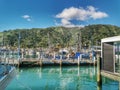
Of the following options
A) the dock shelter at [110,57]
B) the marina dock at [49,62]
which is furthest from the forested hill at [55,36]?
the dock shelter at [110,57]

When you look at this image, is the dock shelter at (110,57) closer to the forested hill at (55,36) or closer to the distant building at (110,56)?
the distant building at (110,56)

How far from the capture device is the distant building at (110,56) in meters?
23.9

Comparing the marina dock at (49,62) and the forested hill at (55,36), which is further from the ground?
the forested hill at (55,36)

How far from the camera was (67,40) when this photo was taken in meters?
167

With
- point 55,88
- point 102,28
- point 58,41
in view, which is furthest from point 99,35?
point 55,88

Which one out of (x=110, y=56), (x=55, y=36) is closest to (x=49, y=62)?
(x=110, y=56)

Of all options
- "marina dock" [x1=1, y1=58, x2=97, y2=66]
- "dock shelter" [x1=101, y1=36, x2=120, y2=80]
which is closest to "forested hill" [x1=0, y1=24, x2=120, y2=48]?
"marina dock" [x1=1, y1=58, x2=97, y2=66]

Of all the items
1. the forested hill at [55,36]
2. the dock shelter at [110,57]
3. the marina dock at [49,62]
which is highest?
the forested hill at [55,36]

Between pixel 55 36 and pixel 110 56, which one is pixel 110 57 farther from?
pixel 55 36

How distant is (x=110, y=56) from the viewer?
2473 centimetres

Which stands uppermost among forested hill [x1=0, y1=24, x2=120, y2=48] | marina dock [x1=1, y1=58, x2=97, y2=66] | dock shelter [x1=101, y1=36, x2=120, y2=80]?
forested hill [x1=0, y1=24, x2=120, y2=48]

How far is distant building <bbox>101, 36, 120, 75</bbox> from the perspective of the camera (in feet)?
78.4

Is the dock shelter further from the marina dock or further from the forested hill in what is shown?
the forested hill

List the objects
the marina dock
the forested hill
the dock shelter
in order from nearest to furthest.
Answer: the dock shelter
the marina dock
the forested hill
